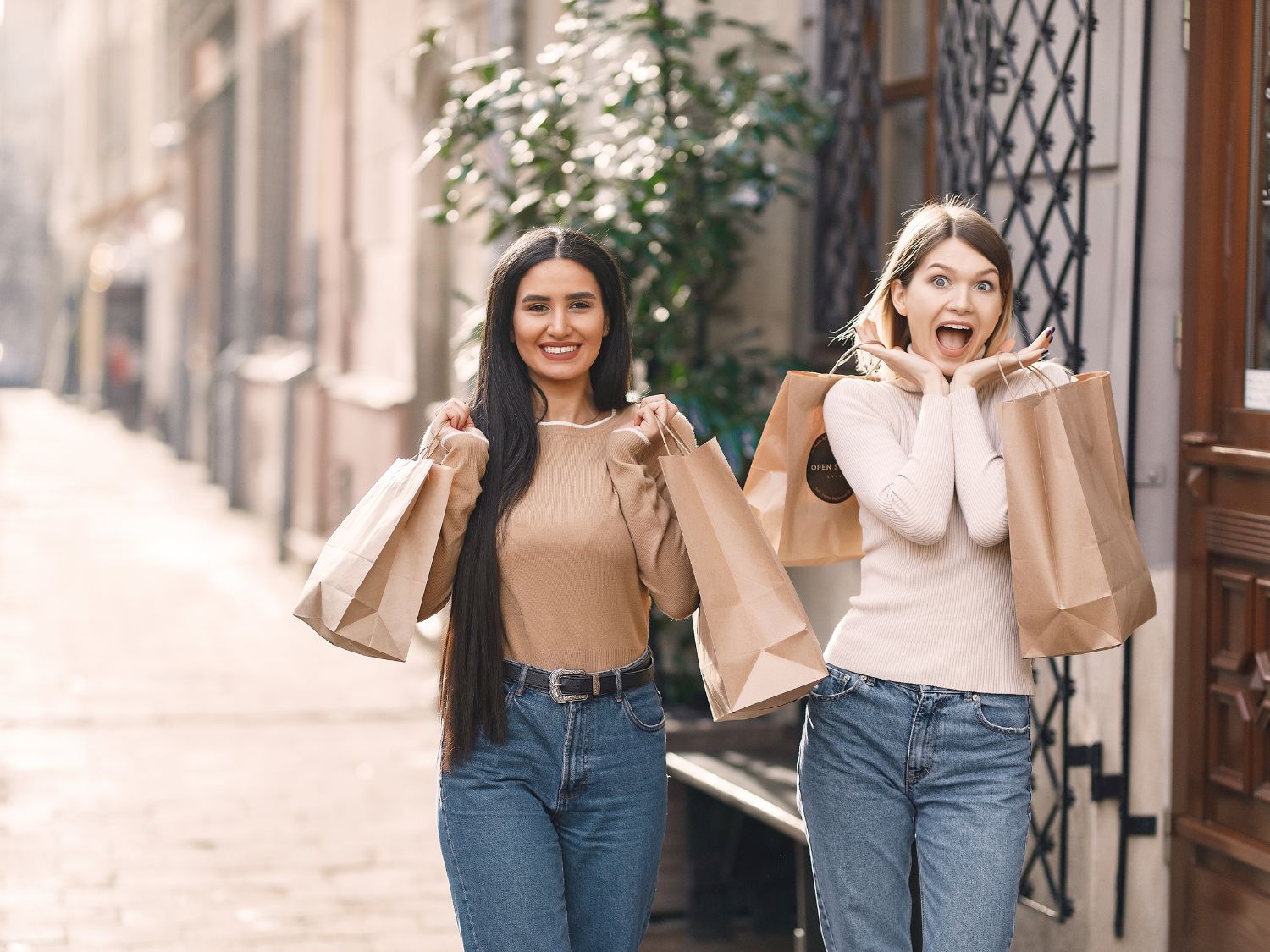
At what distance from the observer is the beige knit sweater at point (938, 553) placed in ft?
9.29

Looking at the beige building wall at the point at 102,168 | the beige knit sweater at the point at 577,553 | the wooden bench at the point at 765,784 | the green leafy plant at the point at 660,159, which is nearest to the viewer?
the beige knit sweater at the point at 577,553

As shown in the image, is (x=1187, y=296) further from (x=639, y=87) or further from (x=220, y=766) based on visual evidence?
(x=220, y=766)

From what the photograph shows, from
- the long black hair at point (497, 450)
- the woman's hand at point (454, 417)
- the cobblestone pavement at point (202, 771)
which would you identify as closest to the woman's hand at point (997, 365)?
the long black hair at point (497, 450)

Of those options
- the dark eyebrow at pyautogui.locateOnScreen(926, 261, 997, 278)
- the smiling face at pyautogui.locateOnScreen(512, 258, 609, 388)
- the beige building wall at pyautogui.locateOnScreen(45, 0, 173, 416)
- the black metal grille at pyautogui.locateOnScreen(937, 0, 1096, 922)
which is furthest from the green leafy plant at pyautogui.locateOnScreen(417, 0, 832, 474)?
the beige building wall at pyautogui.locateOnScreen(45, 0, 173, 416)

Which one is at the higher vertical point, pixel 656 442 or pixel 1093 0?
pixel 1093 0

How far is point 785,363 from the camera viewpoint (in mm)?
5934

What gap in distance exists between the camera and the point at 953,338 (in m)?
2.96

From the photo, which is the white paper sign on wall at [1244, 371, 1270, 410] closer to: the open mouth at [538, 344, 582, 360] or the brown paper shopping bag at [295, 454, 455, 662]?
the open mouth at [538, 344, 582, 360]

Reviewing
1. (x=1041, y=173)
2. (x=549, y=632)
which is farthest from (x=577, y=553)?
(x=1041, y=173)

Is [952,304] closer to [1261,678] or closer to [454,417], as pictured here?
[454,417]

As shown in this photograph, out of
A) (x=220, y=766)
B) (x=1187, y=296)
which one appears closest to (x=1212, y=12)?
(x=1187, y=296)

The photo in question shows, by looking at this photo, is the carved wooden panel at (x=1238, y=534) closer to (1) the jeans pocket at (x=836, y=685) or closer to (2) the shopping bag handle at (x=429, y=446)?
(1) the jeans pocket at (x=836, y=685)

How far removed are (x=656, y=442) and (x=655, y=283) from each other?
3.08m

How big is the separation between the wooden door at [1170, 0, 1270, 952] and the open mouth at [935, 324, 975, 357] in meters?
1.10
